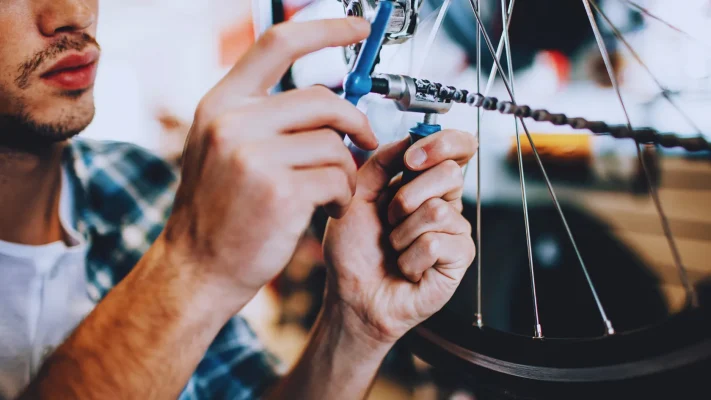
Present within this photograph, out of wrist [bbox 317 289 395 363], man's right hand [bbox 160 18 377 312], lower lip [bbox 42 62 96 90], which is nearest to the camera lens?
man's right hand [bbox 160 18 377 312]

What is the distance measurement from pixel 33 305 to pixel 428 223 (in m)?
0.68

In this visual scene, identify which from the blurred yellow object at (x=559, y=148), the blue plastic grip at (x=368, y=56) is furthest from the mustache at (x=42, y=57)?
the blurred yellow object at (x=559, y=148)

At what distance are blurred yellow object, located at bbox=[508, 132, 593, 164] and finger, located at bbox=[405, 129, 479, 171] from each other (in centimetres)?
45

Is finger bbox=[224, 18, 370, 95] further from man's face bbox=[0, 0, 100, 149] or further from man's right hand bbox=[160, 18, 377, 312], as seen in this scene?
man's face bbox=[0, 0, 100, 149]

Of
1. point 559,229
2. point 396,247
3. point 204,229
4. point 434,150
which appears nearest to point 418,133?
point 434,150

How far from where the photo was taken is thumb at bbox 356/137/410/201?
51cm

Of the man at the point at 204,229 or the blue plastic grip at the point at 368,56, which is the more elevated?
the blue plastic grip at the point at 368,56

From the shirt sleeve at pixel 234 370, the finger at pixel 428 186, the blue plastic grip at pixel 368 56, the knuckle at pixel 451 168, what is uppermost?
the blue plastic grip at pixel 368 56

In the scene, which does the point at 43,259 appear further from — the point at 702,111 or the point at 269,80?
the point at 702,111

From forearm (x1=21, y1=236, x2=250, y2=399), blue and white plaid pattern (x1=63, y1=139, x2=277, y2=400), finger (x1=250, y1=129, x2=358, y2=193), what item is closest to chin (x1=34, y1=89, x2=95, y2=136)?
blue and white plaid pattern (x1=63, y1=139, x2=277, y2=400)

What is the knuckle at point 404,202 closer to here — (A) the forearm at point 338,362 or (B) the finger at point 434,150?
(B) the finger at point 434,150

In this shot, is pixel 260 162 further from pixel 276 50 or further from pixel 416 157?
pixel 416 157

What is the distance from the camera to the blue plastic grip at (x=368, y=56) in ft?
1.11

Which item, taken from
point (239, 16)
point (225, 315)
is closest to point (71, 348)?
point (225, 315)
